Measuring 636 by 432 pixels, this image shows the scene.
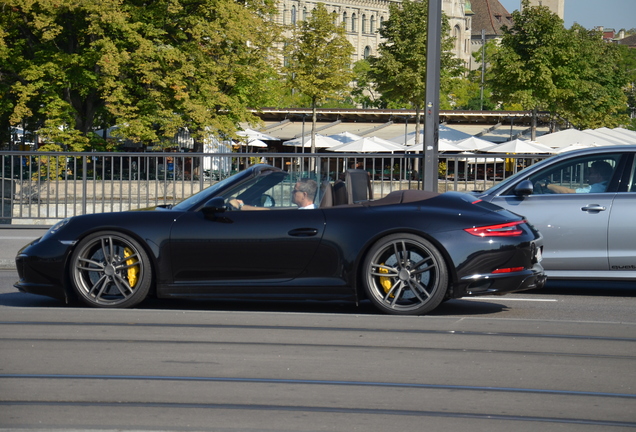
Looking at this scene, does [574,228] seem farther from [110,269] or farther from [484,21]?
[484,21]

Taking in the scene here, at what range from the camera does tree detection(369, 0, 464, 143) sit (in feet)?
169

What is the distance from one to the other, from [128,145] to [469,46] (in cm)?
14039

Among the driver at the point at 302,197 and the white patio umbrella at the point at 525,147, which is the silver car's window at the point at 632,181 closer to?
the driver at the point at 302,197

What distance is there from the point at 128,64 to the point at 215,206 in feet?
78.7

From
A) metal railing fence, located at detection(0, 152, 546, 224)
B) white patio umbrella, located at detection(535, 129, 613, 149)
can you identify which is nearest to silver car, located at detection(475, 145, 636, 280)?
metal railing fence, located at detection(0, 152, 546, 224)

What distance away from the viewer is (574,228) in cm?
888

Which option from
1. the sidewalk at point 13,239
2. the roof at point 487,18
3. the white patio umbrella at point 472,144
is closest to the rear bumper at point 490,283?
the sidewalk at point 13,239

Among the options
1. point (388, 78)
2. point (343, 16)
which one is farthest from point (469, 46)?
point (388, 78)

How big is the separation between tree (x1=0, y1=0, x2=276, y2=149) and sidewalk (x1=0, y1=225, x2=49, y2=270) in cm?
1402

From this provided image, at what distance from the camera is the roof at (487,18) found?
175125 mm

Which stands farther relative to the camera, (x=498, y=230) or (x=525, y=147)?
(x=525, y=147)

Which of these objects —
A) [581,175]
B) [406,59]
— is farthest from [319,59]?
[581,175]

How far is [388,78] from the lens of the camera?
52562 millimetres

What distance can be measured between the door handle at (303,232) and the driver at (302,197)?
0.21 m
